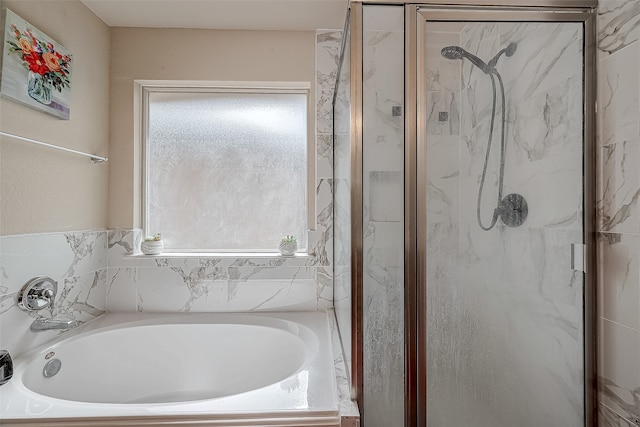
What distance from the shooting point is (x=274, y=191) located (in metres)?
2.14

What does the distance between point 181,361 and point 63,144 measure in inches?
46.5

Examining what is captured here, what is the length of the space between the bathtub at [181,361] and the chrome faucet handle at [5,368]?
0.02 meters

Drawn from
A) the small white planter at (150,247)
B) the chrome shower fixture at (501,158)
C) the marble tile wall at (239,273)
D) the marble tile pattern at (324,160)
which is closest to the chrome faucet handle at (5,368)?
the marble tile wall at (239,273)

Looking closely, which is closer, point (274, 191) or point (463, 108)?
point (463, 108)

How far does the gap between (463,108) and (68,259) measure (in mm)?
1787

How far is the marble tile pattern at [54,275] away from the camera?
53.9 inches

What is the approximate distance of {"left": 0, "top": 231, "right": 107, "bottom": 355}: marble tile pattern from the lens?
4.49ft

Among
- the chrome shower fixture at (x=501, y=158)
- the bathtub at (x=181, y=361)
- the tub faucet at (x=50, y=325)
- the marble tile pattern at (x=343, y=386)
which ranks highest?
the chrome shower fixture at (x=501, y=158)

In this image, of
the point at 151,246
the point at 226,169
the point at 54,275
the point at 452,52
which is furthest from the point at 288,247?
the point at 452,52

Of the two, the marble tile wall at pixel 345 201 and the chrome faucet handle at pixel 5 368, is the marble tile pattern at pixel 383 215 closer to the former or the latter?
the marble tile wall at pixel 345 201

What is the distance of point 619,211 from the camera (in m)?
0.96

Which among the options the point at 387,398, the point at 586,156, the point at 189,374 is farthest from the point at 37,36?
the point at 586,156

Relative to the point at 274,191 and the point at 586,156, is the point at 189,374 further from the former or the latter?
the point at 586,156

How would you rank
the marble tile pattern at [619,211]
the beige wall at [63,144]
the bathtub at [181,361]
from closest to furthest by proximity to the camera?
1. the marble tile pattern at [619,211]
2. the bathtub at [181,361]
3. the beige wall at [63,144]
